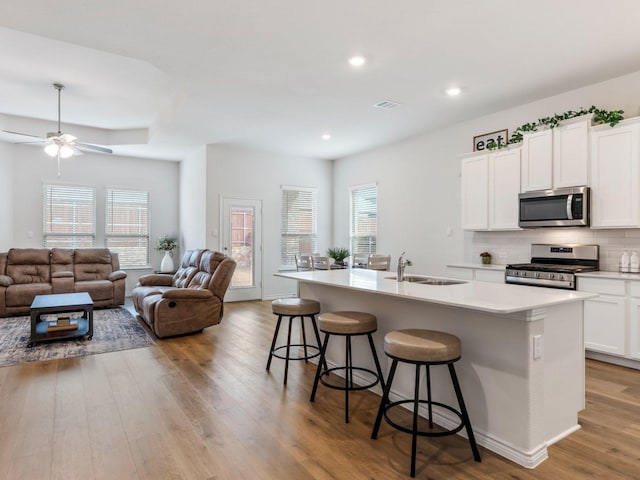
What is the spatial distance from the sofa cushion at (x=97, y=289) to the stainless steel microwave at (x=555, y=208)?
21.4 feet

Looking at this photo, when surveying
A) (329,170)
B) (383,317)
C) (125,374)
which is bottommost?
(125,374)

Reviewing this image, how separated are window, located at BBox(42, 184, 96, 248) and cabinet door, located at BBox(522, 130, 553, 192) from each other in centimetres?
780

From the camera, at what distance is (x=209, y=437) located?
238 cm

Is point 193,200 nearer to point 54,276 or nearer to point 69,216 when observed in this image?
point 69,216

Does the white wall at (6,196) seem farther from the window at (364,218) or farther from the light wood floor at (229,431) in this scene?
the window at (364,218)

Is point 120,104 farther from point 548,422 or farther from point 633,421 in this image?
point 633,421

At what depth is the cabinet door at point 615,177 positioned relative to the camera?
3.68 metres

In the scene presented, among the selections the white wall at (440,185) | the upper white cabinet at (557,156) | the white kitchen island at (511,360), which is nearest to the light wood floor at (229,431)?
the white kitchen island at (511,360)

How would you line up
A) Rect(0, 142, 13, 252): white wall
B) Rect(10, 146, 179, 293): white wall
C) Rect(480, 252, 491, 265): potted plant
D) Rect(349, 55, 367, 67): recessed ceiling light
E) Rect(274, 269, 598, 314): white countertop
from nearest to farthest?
1. Rect(274, 269, 598, 314): white countertop
2. Rect(349, 55, 367, 67): recessed ceiling light
3. Rect(480, 252, 491, 265): potted plant
4. Rect(0, 142, 13, 252): white wall
5. Rect(10, 146, 179, 293): white wall

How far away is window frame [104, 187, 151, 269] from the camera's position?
7.98 m

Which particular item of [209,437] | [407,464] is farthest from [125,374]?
[407,464]

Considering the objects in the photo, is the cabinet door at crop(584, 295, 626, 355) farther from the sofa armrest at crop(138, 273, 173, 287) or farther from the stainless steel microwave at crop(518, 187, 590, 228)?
the sofa armrest at crop(138, 273, 173, 287)

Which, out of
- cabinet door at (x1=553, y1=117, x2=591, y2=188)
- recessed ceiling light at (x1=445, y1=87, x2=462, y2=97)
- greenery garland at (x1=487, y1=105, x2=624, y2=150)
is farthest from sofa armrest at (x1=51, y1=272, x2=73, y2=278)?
cabinet door at (x1=553, y1=117, x2=591, y2=188)

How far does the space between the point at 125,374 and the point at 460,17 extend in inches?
163
